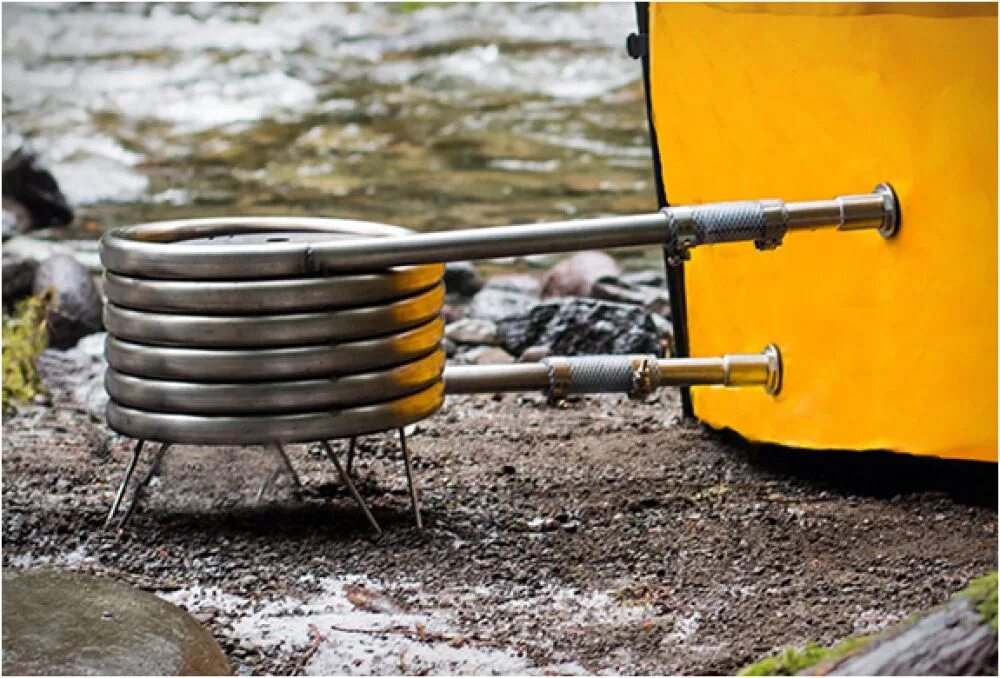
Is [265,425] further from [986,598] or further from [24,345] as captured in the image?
[24,345]

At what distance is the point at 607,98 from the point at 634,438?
9172 mm

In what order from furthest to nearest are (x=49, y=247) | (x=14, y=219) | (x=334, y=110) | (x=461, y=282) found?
(x=334, y=110) → (x=14, y=219) → (x=49, y=247) → (x=461, y=282)

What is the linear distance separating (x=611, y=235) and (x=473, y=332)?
98.1 inches

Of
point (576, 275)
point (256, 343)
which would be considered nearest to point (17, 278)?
point (576, 275)

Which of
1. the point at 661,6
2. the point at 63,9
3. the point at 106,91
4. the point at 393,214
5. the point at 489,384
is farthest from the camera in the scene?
the point at 63,9

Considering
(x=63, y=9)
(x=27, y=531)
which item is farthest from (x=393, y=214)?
(x=63, y=9)

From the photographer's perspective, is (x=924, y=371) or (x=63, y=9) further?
(x=63, y=9)

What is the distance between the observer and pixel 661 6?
12.2 ft

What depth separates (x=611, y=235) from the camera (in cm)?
296

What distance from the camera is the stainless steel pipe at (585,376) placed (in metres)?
3.34

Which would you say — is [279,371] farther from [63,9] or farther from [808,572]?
[63,9]

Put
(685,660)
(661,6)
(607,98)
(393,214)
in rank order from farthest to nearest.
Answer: (607,98), (393,214), (661,6), (685,660)

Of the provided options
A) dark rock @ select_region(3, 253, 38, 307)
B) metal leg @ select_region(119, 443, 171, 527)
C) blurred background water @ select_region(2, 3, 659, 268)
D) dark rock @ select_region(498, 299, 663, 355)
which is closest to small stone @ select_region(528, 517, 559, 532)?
metal leg @ select_region(119, 443, 171, 527)

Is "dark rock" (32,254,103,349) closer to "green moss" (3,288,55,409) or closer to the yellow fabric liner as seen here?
"green moss" (3,288,55,409)
